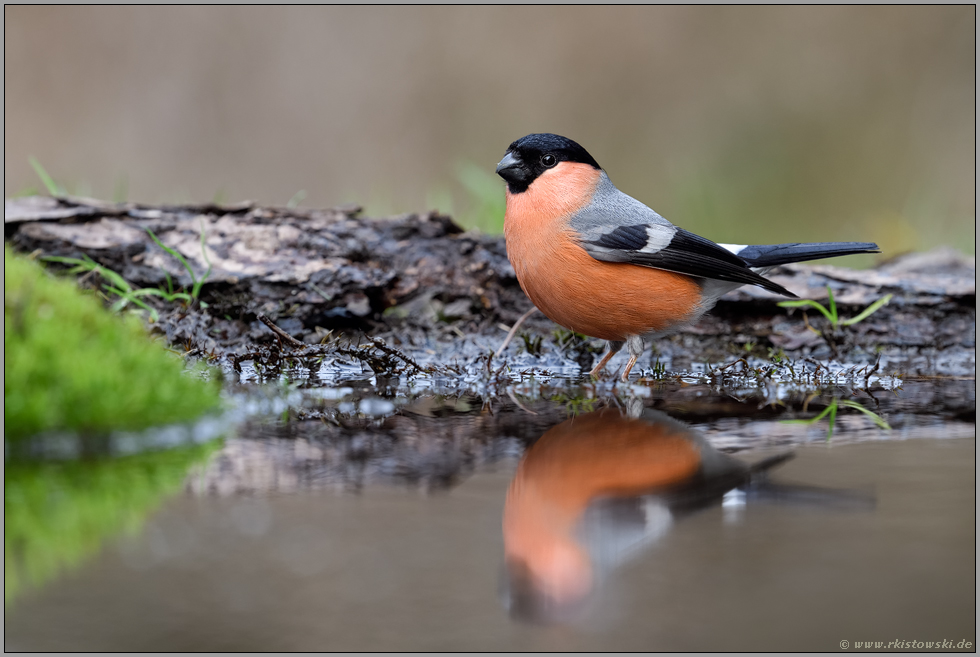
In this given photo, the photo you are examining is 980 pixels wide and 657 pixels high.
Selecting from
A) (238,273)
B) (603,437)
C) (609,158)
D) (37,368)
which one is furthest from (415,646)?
(609,158)

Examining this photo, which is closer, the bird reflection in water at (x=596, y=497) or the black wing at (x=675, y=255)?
the bird reflection in water at (x=596, y=497)

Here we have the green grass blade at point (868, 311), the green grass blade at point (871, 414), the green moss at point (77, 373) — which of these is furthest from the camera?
the green grass blade at point (868, 311)

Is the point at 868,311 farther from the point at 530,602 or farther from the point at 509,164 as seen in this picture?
the point at 530,602

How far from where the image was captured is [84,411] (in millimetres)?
2842

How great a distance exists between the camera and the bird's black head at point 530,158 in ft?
16.6

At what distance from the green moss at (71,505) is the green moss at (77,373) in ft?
0.69

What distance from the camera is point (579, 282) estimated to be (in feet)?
15.3

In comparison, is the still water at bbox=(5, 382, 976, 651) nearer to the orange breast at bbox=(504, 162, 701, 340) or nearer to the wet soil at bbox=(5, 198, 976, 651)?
the wet soil at bbox=(5, 198, 976, 651)

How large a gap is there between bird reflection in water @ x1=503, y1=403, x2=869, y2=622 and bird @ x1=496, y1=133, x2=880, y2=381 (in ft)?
4.48

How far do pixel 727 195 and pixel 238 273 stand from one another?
8.89m

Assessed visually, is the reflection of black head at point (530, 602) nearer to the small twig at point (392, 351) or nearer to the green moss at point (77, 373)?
the green moss at point (77, 373)

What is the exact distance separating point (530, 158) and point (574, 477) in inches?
111

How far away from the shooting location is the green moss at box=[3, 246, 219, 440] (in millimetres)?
2801

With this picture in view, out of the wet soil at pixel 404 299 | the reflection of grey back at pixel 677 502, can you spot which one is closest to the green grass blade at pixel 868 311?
the wet soil at pixel 404 299
